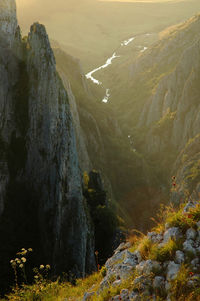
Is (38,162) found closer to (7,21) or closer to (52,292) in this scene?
(7,21)

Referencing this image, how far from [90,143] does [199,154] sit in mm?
33609

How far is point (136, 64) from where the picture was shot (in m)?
167

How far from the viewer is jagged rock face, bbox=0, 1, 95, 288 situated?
28281mm

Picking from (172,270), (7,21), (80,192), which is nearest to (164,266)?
(172,270)

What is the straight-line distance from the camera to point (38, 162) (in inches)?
1226

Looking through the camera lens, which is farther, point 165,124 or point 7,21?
point 165,124

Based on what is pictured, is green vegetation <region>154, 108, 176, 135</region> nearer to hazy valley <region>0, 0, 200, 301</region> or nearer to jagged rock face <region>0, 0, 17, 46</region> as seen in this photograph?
hazy valley <region>0, 0, 200, 301</region>

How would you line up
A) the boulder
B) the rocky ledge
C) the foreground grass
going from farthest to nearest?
the foreground grass
the boulder
the rocky ledge

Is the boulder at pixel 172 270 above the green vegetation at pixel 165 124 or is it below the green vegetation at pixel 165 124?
below

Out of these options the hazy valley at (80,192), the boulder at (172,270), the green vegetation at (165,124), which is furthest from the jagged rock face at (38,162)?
the green vegetation at (165,124)

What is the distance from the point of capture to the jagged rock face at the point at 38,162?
28281 millimetres

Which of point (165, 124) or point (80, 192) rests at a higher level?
point (165, 124)

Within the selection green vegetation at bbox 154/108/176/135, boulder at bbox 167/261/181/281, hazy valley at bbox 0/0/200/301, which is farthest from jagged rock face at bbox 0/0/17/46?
green vegetation at bbox 154/108/176/135

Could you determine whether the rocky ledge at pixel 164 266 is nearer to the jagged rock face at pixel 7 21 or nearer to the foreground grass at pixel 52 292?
the foreground grass at pixel 52 292
